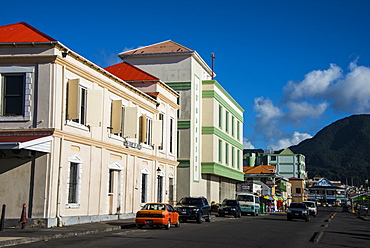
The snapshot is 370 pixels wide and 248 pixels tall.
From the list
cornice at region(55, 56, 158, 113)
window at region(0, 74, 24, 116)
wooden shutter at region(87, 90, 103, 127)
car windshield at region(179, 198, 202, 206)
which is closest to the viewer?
window at region(0, 74, 24, 116)

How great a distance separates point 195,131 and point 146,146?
41.3 ft

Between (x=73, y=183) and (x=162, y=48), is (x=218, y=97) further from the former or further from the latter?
(x=73, y=183)

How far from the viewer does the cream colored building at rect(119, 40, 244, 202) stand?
147 feet

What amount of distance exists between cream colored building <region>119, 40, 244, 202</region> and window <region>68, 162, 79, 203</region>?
2012 cm

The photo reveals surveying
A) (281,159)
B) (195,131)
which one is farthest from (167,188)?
(281,159)

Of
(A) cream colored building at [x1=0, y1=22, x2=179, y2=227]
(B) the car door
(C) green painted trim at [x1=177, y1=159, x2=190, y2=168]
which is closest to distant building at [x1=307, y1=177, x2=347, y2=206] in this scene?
(C) green painted trim at [x1=177, y1=159, x2=190, y2=168]

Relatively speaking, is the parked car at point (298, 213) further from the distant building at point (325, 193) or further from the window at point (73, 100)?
the distant building at point (325, 193)

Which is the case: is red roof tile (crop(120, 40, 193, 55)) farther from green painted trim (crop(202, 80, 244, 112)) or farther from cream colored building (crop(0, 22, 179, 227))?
cream colored building (crop(0, 22, 179, 227))

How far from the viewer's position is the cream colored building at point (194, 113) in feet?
147

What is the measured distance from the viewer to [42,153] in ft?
70.9

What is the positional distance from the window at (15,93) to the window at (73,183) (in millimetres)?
3468

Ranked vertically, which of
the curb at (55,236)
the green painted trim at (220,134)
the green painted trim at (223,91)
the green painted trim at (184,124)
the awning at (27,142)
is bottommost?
the curb at (55,236)

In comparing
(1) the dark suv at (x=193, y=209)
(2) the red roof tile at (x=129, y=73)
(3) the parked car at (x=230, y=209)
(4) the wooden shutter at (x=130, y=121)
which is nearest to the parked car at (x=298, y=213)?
(3) the parked car at (x=230, y=209)

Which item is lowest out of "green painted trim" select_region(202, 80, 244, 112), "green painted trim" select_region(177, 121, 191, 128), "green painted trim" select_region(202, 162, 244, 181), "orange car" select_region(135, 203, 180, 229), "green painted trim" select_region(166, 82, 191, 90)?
"orange car" select_region(135, 203, 180, 229)
